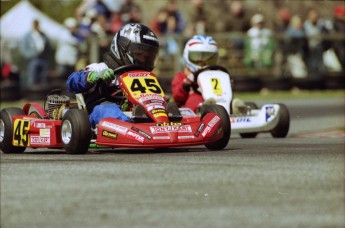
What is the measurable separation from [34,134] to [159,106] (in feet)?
3.64

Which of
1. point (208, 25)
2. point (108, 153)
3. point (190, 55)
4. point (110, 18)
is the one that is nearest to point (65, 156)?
point (108, 153)

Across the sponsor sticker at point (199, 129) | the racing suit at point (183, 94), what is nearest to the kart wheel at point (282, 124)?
the racing suit at point (183, 94)

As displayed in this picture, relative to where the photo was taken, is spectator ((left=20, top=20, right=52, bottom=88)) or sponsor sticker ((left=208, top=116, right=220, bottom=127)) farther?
spectator ((left=20, top=20, right=52, bottom=88))

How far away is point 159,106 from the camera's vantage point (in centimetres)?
925

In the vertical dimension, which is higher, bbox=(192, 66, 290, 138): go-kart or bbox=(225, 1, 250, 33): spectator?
bbox=(225, 1, 250, 33): spectator

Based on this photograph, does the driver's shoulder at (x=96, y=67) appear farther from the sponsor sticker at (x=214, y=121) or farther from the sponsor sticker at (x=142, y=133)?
the sponsor sticker at (x=214, y=121)

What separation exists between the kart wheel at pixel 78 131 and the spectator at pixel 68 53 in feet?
40.7

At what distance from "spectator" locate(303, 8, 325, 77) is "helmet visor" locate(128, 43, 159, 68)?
13.9 metres

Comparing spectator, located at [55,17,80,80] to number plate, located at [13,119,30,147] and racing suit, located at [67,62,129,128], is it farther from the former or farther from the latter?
number plate, located at [13,119,30,147]

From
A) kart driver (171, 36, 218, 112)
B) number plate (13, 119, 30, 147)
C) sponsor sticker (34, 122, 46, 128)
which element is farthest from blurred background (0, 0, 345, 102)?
sponsor sticker (34, 122, 46, 128)

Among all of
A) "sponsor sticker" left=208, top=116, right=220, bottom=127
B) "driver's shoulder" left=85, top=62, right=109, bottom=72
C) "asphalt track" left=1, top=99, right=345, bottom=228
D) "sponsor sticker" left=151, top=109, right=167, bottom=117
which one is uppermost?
"driver's shoulder" left=85, top=62, right=109, bottom=72

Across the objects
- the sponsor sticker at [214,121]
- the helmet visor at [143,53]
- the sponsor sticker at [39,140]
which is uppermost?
the helmet visor at [143,53]

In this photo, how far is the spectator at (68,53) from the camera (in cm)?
2127

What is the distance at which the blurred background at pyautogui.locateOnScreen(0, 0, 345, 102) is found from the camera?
21172mm
